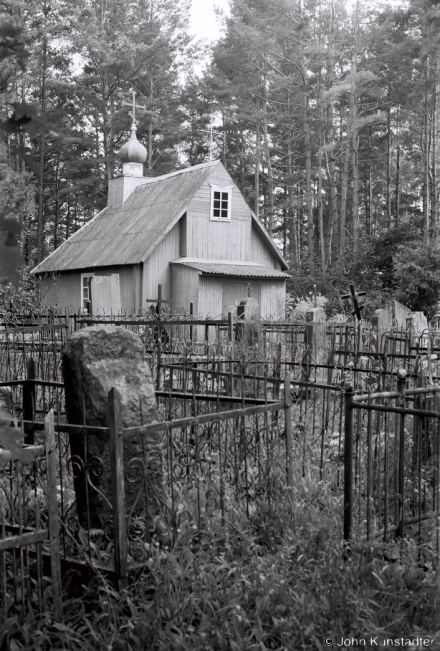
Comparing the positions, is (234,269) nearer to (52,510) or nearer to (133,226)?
(133,226)

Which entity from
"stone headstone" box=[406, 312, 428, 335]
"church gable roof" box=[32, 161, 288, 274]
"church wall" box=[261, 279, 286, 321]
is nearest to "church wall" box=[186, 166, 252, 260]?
"church gable roof" box=[32, 161, 288, 274]

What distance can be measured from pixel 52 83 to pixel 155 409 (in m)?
31.9

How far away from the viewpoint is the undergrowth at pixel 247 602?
3590 millimetres

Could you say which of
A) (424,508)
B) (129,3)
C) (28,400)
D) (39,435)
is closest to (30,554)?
(28,400)

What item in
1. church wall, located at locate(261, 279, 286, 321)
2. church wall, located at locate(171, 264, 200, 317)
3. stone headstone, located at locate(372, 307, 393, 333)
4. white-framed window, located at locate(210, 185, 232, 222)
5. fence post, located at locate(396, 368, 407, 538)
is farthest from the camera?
church wall, located at locate(261, 279, 286, 321)

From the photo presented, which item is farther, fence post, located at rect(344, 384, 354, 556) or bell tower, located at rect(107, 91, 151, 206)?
bell tower, located at rect(107, 91, 151, 206)

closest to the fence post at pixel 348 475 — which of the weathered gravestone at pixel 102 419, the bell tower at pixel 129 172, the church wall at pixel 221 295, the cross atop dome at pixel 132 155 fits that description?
the weathered gravestone at pixel 102 419

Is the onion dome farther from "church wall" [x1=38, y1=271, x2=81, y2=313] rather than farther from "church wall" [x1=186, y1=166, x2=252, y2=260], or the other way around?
"church wall" [x1=186, y1=166, x2=252, y2=260]

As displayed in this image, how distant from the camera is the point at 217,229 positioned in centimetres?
2641

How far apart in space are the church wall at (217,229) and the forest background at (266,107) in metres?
4.62

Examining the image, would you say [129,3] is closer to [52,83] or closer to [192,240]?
[52,83]

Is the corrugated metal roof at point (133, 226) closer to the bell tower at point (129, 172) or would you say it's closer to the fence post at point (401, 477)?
the bell tower at point (129, 172)

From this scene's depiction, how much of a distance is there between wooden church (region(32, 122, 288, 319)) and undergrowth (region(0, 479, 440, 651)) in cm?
1918

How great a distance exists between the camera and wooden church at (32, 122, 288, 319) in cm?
2488
